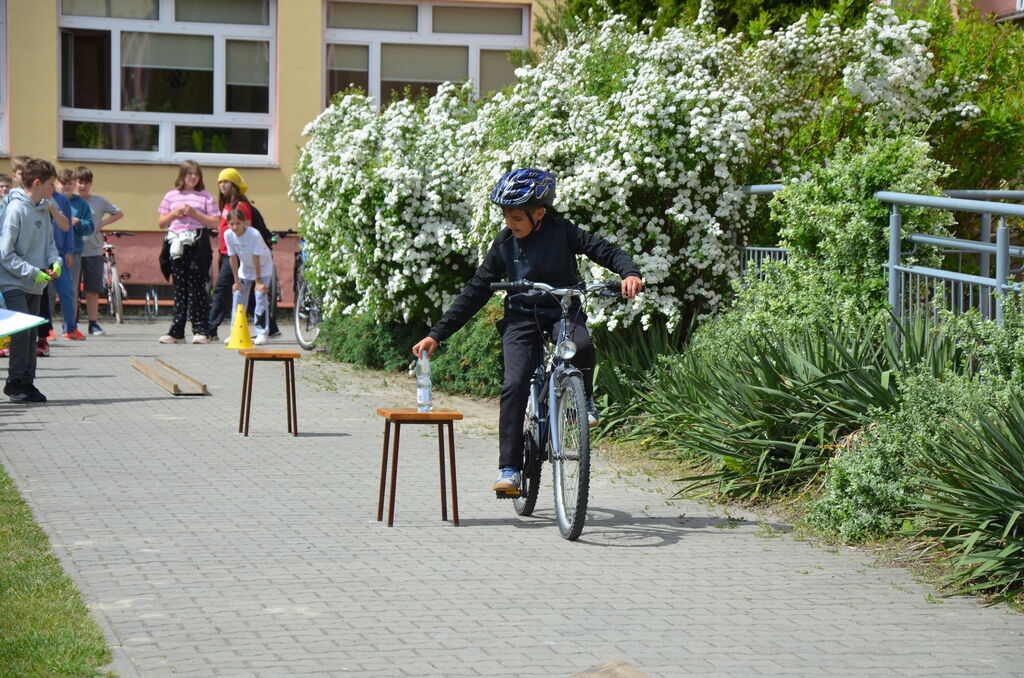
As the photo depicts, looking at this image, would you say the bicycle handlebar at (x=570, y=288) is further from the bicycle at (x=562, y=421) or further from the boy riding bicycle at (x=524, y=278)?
the boy riding bicycle at (x=524, y=278)

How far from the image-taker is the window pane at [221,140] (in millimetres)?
22375

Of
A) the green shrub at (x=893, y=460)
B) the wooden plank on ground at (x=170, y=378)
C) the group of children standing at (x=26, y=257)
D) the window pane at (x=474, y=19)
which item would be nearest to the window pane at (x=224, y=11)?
the window pane at (x=474, y=19)

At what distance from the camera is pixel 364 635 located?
574cm

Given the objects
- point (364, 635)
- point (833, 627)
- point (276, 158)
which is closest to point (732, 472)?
point (833, 627)

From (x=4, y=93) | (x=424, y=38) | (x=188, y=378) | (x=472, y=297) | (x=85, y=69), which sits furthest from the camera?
(x=424, y=38)

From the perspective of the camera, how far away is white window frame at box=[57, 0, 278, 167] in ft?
71.9

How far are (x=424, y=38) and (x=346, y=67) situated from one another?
1.24 m

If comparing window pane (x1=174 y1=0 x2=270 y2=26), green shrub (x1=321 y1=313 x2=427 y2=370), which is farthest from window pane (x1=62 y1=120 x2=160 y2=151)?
green shrub (x1=321 y1=313 x2=427 y2=370)

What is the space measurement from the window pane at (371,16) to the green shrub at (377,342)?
25.8 ft

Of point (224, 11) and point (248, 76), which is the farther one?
point (248, 76)

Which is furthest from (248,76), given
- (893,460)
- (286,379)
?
(893,460)

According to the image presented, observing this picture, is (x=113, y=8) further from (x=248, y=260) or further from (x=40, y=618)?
(x=40, y=618)

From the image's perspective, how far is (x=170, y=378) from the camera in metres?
14.0

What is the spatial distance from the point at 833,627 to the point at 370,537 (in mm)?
2584
